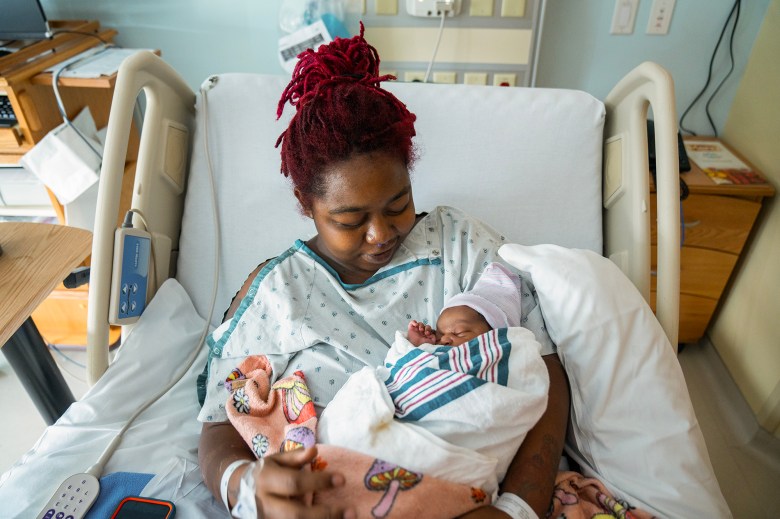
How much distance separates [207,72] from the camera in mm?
2459

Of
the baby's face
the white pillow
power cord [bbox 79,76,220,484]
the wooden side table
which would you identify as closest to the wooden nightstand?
the white pillow

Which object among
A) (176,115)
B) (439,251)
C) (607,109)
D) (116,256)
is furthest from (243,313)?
(607,109)

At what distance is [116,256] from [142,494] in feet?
1.76

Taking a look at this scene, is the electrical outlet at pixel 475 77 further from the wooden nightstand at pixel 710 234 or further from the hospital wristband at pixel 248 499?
the hospital wristband at pixel 248 499

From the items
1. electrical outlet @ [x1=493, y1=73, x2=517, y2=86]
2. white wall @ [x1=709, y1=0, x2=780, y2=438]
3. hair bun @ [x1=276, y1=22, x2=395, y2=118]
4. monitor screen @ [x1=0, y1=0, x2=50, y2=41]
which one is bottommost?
white wall @ [x1=709, y1=0, x2=780, y2=438]

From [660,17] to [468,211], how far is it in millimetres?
1383

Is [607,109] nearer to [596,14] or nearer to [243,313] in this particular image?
[596,14]

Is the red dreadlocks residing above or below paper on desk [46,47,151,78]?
above

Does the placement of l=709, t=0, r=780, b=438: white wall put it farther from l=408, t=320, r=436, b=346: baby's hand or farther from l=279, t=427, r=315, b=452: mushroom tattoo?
l=279, t=427, r=315, b=452: mushroom tattoo

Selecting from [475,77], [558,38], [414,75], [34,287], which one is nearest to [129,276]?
[34,287]

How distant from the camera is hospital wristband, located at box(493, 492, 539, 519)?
0.82 meters

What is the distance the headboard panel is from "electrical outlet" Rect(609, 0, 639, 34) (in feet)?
2.98

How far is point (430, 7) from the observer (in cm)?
208

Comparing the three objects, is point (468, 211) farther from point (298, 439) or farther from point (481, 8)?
point (481, 8)
